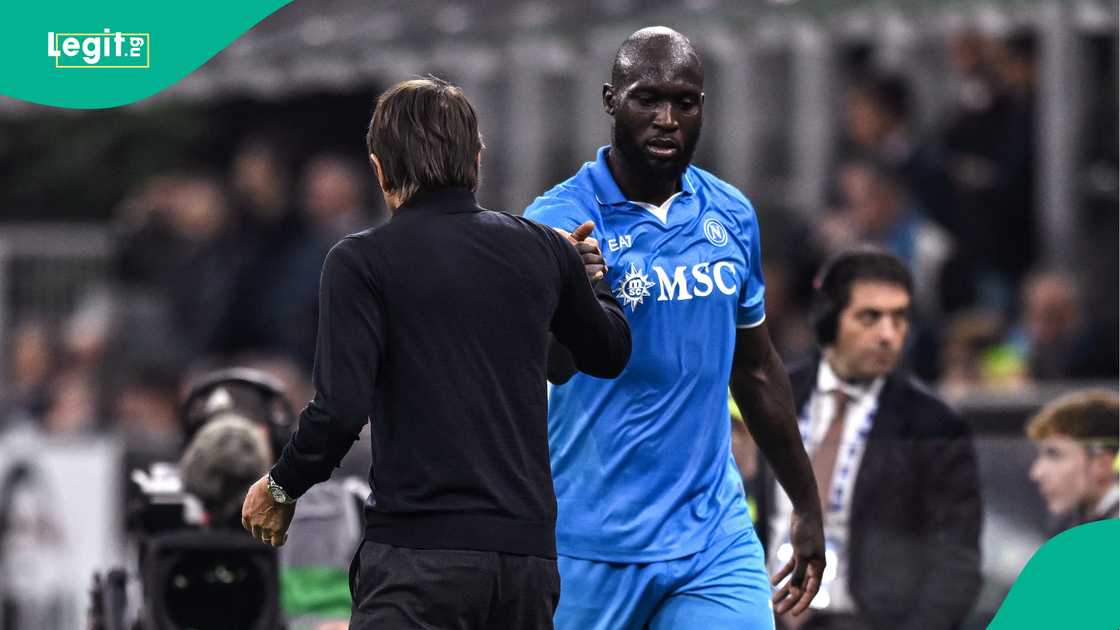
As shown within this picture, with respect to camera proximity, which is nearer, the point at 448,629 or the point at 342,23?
the point at 448,629

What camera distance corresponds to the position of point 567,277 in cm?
512

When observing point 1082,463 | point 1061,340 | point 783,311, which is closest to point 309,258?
point 783,311

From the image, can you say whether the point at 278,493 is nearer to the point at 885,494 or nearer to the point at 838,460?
the point at 838,460

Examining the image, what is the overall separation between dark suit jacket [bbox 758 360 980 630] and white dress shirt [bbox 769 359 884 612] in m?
0.03

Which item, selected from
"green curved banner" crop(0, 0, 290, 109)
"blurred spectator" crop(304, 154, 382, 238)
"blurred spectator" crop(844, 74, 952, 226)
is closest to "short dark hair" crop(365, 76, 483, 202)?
"green curved banner" crop(0, 0, 290, 109)

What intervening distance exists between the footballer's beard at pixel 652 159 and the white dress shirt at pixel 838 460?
1965 mm

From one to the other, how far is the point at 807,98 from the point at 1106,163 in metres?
3.66

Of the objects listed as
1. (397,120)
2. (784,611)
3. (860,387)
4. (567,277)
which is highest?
(397,120)

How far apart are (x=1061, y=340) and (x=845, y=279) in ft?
15.7

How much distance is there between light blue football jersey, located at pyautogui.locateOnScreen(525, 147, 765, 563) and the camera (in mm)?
5582

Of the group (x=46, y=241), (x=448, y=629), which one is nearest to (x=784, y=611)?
(x=448, y=629)

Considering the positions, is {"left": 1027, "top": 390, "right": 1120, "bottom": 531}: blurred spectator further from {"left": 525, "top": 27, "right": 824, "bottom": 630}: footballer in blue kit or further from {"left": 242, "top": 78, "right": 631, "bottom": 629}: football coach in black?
{"left": 242, "top": 78, "right": 631, "bottom": 629}: football coach in black

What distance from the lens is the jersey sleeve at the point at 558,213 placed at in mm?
5520

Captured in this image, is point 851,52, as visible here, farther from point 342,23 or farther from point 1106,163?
point 342,23
